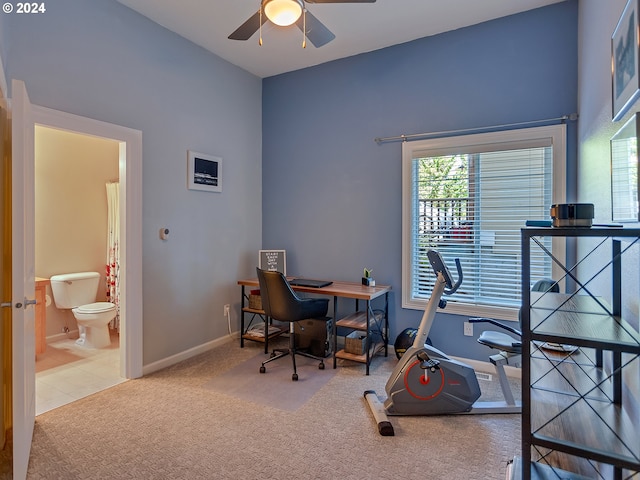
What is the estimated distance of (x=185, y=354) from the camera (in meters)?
3.50

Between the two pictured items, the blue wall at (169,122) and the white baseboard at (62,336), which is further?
the white baseboard at (62,336)

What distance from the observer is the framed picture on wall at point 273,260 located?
4055 mm

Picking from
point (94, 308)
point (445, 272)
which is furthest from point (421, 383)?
point (94, 308)

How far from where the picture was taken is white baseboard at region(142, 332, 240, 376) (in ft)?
10.4

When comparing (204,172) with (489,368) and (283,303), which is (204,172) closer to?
(283,303)

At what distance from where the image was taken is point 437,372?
2404mm

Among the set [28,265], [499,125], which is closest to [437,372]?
[499,125]

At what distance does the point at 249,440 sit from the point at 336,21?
3.29 metres

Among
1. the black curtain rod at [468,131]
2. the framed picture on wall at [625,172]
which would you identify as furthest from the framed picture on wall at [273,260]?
the framed picture on wall at [625,172]

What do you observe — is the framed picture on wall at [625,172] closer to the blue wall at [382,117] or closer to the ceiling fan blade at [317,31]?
the blue wall at [382,117]

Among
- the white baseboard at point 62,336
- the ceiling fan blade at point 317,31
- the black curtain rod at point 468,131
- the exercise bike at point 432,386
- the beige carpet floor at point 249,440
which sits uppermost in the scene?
the ceiling fan blade at point 317,31

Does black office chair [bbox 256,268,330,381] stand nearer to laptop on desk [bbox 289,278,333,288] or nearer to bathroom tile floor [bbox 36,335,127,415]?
laptop on desk [bbox 289,278,333,288]

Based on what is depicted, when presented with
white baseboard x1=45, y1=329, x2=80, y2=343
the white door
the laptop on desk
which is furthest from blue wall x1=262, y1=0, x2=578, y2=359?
the white door

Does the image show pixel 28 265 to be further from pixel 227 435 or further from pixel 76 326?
pixel 76 326
